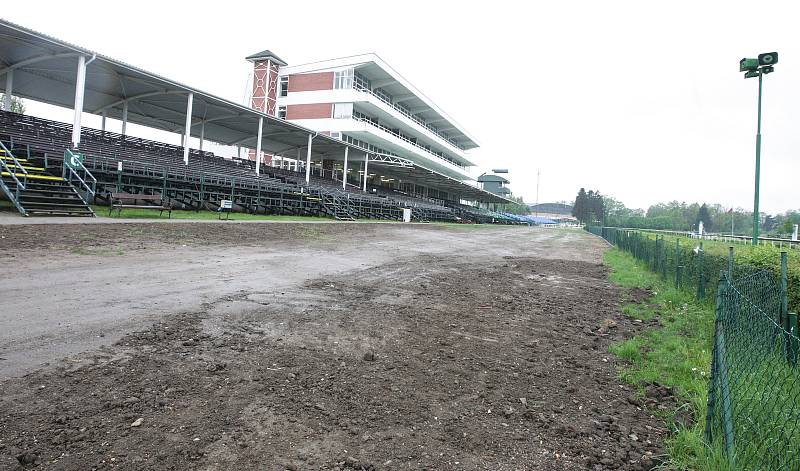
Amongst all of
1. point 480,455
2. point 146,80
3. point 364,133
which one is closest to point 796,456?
point 480,455

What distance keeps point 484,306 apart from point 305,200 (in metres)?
25.9

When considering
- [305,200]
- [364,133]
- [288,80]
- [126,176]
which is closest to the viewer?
[126,176]

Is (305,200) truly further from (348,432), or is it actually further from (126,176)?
(348,432)

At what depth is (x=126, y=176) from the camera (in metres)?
20.3

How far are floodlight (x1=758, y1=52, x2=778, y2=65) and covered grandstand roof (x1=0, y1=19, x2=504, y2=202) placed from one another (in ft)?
86.5

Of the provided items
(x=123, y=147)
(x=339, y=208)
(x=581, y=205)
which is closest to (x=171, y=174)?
(x=123, y=147)

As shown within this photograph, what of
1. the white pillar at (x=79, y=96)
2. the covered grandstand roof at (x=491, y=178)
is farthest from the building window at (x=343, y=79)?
the covered grandstand roof at (x=491, y=178)

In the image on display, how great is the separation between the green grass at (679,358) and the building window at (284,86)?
52244 mm

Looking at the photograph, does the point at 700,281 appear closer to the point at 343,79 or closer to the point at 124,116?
the point at 124,116

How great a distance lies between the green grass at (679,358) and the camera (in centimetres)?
304

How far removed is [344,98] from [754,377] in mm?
48744

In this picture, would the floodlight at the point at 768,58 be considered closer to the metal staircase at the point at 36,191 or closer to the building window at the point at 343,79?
the metal staircase at the point at 36,191

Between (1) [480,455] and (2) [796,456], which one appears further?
(1) [480,455]

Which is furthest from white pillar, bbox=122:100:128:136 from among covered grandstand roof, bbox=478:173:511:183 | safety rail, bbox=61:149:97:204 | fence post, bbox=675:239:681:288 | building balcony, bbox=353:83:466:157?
covered grandstand roof, bbox=478:173:511:183
